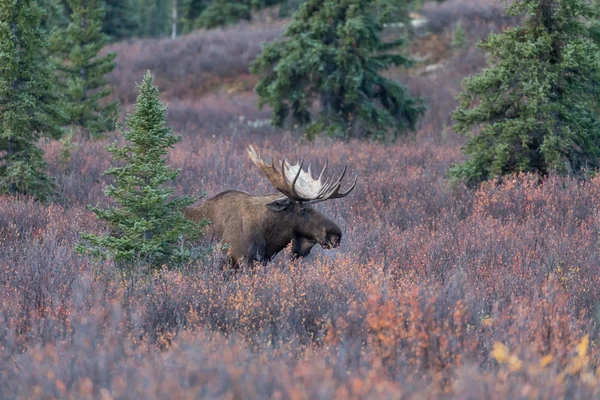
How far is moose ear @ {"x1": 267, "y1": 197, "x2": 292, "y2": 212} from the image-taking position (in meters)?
6.93

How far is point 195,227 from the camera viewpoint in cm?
685

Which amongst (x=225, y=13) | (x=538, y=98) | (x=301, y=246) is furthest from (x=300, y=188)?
(x=225, y=13)

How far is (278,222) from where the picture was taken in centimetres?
704

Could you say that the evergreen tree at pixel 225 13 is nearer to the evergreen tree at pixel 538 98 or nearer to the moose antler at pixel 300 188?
the evergreen tree at pixel 538 98

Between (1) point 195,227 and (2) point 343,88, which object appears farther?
(2) point 343,88

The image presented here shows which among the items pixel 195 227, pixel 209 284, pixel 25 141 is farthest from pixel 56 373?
pixel 25 141

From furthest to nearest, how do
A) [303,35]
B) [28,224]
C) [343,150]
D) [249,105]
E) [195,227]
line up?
[249,105]
[303,35]
[343,150]
[28,224]
[195,227]

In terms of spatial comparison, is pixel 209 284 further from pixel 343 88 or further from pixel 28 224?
pixel 343 88

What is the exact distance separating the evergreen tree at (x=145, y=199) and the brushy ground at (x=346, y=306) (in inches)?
11.0

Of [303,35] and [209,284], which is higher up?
[303,35]

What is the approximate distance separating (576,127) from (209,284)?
7027 mm

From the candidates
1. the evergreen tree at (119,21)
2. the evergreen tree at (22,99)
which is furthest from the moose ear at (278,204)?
the evergreen tree at (119,21)

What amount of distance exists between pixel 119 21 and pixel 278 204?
35095 mm

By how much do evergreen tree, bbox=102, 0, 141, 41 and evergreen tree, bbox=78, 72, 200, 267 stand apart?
109 ft
